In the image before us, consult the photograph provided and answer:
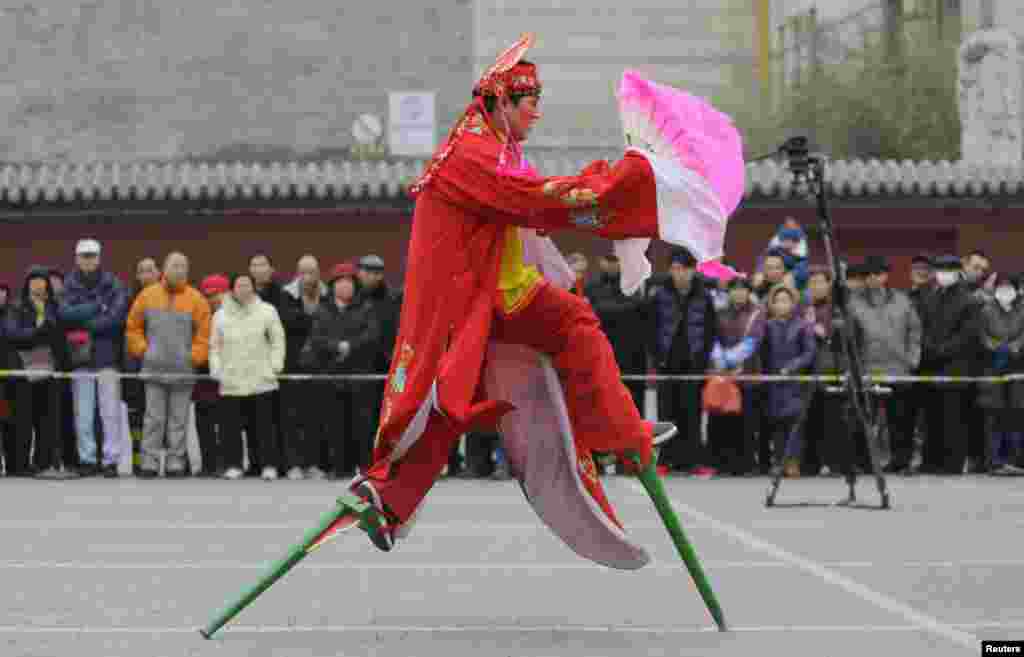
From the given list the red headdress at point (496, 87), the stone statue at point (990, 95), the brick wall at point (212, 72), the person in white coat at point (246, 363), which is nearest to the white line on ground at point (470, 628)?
the red headdress at point (496, 87)

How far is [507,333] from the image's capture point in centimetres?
773

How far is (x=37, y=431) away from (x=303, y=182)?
10831mm

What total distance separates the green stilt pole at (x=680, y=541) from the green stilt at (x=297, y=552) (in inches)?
38.7

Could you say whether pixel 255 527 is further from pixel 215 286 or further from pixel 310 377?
pixel 215 286

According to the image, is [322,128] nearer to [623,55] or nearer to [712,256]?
[623,55]

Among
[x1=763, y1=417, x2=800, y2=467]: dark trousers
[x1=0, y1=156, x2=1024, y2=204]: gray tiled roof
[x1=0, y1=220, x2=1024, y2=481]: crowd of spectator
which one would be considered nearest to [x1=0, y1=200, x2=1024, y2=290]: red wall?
[x1=0, y1=156, x2=1024, y2=204]: gray tiled roof

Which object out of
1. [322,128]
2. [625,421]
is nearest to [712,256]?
[625,421]

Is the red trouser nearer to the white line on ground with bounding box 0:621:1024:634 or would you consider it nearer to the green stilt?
the green stilt

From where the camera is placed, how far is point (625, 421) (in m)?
7.70

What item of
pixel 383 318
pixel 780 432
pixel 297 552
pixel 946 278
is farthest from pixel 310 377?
pixel 297 552

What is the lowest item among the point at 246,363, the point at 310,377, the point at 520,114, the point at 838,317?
the point at 310,377

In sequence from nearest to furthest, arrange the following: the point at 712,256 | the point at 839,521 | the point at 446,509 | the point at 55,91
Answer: the point at 712,256, the point at 839,521, the point at 446,509, the point at 55,91

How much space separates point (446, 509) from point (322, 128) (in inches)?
1181

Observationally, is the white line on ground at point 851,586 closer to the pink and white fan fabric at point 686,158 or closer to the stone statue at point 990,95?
the pink and white fan fabric at point 686,158
